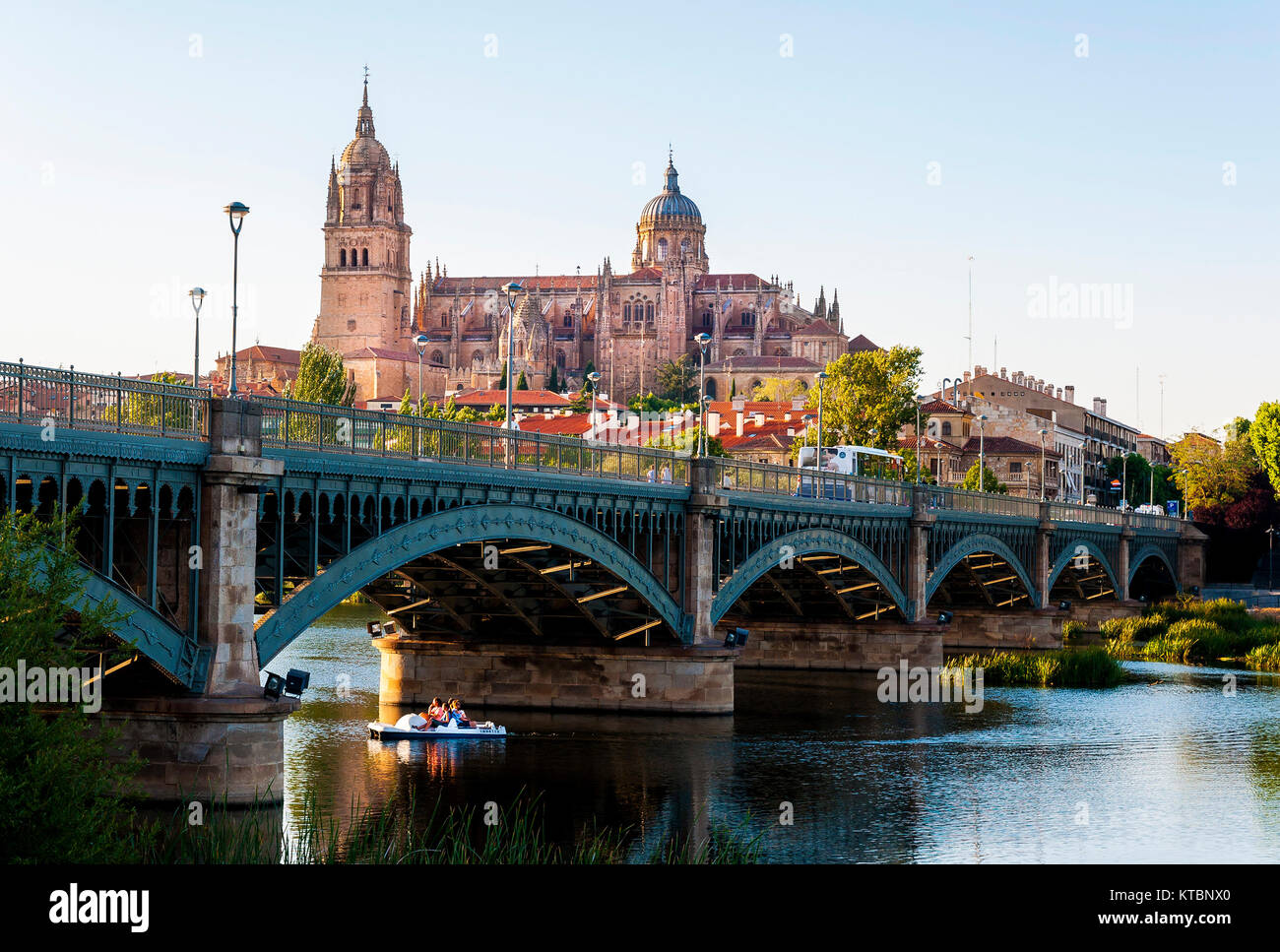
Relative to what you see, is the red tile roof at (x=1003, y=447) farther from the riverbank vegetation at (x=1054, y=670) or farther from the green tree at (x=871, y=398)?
the riverbank vegetation at (x=1054, y=670)

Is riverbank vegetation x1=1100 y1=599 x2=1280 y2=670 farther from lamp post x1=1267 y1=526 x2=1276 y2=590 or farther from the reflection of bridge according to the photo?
lamp post x1=1267 y1=526 x2=1276 y2=590

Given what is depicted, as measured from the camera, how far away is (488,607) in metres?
52.4

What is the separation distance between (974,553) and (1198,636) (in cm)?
1305

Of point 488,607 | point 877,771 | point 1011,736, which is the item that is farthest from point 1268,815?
point 488,607

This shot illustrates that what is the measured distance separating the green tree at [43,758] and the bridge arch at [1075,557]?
72592 millimetres

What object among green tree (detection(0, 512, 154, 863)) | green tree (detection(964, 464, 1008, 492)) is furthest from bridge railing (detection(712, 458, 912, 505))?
green tree (detection(964, 464, 1008, 492))

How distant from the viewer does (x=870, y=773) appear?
4422cm

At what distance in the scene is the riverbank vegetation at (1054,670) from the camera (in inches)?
2717

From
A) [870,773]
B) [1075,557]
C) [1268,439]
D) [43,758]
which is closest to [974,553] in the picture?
[1075,557]

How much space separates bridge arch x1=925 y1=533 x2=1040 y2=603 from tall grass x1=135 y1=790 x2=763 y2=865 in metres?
39.2

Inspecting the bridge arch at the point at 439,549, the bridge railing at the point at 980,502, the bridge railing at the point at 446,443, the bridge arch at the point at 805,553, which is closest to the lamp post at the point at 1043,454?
the bridge railing at the point at 980,502

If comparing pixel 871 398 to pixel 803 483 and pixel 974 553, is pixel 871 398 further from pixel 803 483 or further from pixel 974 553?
pixel 803 483

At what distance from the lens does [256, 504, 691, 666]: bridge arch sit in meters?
33.9
